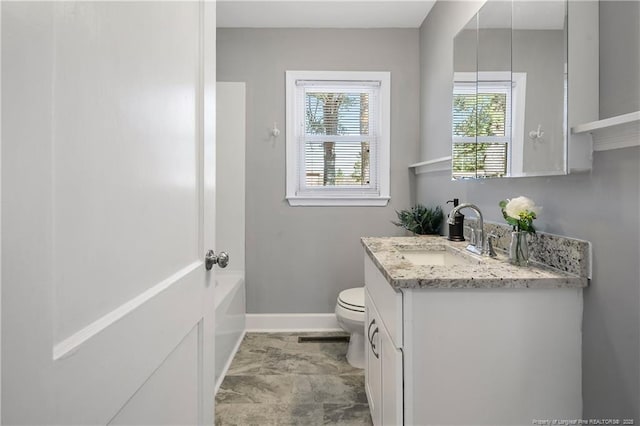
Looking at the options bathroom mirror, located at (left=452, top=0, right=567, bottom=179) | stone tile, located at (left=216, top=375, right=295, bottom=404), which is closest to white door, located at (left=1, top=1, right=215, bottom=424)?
stone tile, located at (left=216, top=375, right=295, bottom=404)

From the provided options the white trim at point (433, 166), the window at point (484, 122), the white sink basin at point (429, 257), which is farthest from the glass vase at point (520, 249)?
the white trim at point (433, 166)

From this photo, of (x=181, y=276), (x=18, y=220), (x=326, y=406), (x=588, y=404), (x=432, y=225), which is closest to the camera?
(x=18, y=220)

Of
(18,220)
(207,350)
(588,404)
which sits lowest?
(588,404)

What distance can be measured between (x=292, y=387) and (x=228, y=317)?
0.62 meters

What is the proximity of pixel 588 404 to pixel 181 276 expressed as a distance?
48.1 inches

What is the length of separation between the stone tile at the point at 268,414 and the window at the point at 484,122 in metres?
1.41

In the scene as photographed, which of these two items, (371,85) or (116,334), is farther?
(371,85)

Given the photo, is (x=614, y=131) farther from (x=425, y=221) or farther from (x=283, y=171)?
(x=283, y=171)

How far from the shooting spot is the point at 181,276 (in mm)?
882

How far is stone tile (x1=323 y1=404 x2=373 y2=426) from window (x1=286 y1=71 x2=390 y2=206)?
146 centimetres

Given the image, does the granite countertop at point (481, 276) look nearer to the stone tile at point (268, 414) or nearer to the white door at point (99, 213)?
the white door at point (99, 213)

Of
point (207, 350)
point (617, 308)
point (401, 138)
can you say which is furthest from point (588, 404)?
point (401, 138)

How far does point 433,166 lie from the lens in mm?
2381

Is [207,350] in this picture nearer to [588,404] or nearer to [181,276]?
[181,276]
